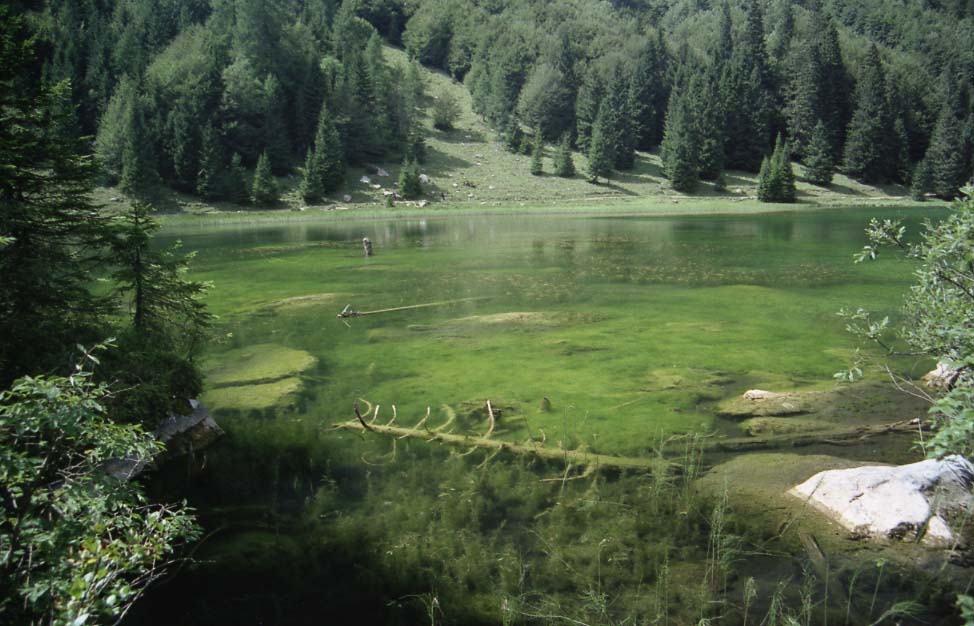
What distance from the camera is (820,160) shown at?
289ft

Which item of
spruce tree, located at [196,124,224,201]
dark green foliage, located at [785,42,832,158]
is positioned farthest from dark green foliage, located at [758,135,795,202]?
spruce tree, located at [196,124,224,201]

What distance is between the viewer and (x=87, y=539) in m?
3.23

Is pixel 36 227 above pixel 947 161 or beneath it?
beneath

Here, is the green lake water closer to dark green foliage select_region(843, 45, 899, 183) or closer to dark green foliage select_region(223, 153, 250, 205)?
dark green foliage select_region(223, 153, 250, 205)

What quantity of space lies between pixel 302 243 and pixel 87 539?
39631mm

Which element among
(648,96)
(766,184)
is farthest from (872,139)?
(648,96)

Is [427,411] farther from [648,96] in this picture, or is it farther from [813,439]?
[648,96]

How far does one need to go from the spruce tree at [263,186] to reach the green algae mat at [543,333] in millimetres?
38409

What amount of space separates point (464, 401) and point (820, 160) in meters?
94.3

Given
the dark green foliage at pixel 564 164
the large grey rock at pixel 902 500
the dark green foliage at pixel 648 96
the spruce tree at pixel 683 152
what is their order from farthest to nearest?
the dark green foliage at pixel 648 96 < the dark green foliage at pixel 564 164 < the spruce tree at pixel 683 152 < the large grey rock at pixel 902 500

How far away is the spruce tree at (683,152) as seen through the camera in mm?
85188

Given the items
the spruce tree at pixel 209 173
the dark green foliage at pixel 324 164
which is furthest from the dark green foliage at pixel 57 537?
the spruce tree at pixel 209 173

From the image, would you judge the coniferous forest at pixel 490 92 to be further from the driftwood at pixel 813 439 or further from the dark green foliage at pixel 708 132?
A: the driftwood at pixel 813 439

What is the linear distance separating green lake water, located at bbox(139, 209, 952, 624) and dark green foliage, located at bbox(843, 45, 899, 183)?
77829mm
